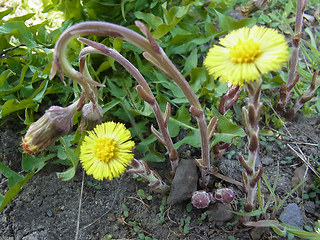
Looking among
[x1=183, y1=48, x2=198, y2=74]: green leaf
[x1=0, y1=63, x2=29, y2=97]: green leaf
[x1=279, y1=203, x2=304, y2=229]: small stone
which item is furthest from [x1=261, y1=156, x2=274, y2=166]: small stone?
[x1=0, y1=63, x2=29, y2=97]: green leaf

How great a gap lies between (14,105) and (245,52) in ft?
4.07

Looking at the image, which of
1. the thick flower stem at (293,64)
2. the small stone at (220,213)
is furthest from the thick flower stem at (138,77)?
the thick flower stem at (293,64)

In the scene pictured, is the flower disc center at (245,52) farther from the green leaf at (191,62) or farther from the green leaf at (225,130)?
the green leaf at (191,62)

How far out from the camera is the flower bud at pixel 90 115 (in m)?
1.28

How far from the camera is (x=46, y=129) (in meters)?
1.21

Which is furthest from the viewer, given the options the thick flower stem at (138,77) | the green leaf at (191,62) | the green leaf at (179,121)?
the green leaf at (191,62)

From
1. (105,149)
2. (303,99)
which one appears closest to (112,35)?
(105,149)

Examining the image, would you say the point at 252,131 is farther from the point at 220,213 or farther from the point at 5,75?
the point at 5,75

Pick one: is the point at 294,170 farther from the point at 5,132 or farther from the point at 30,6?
the point at 30,6

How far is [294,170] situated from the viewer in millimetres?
1655

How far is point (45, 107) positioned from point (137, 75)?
2.92 feet

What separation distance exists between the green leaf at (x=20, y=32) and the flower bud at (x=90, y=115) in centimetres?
74

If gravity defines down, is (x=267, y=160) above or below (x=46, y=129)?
below

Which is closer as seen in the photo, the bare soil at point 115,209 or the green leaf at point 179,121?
the bare soil at point 115,209
